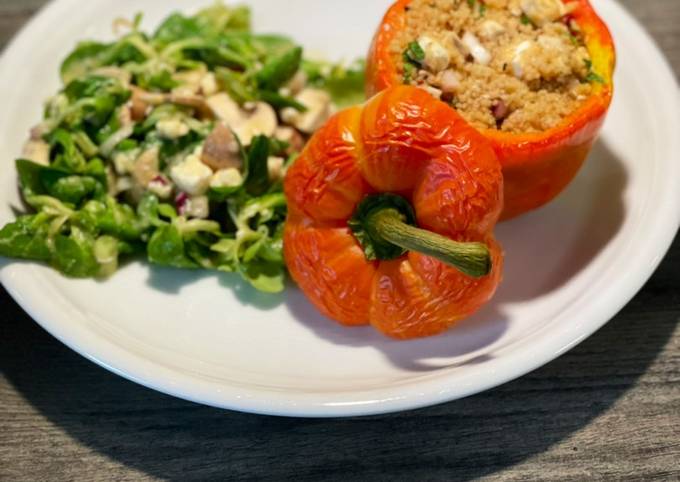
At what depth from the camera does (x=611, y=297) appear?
66.3 inches

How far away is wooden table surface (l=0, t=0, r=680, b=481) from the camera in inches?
64.6

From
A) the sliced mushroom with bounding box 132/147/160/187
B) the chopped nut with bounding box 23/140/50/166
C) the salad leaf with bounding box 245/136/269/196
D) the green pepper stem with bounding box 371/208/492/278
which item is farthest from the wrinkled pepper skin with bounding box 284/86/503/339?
the chopped nut with bounding box 23/140/50/166

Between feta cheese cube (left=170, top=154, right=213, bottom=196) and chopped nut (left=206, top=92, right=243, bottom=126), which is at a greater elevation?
chopped nut (left=206, top=92, right=243, bottom=126)

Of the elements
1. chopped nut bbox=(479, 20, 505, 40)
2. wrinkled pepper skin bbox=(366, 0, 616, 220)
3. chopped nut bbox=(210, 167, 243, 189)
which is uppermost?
chopped nut bbox=(479, 20, 505, 40)

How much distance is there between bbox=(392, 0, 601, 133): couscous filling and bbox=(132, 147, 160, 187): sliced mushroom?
0.69 m

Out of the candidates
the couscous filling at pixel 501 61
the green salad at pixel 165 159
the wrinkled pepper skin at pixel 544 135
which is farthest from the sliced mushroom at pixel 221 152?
the couscous filling at pixel 501 61

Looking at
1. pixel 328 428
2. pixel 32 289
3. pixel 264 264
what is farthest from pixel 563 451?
pixel 32 289

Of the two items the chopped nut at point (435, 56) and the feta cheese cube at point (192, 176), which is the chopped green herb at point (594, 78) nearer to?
the chopped nut at point (435, 56)

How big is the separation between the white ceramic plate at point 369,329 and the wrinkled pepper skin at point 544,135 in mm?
192

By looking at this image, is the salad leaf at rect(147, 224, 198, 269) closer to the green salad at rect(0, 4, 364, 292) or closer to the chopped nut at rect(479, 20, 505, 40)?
the green salad at rect(0, 4, 364, 292)

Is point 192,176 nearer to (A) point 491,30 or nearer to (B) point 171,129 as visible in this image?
(B) point 171,129

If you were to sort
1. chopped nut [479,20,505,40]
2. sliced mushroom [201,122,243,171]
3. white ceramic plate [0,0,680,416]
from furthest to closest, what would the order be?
sliced mushroom [201,122,243,171] < chopped nut [479,20,505,40] < white ceramic plate [0,0,680,416]

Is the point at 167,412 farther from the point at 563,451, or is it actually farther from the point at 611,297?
the point at 611,297

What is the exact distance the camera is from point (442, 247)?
150 cm
